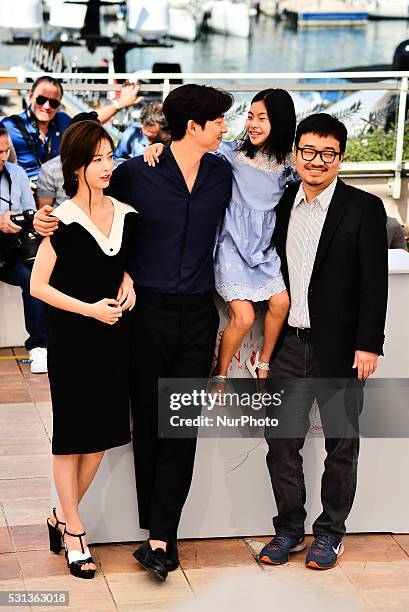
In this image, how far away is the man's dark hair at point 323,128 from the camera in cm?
342

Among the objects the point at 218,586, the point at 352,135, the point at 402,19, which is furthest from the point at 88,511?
the point at 402,19

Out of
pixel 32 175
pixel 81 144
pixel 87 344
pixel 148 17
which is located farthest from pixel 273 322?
pixel 148 17

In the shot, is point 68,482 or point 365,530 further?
point 365,530

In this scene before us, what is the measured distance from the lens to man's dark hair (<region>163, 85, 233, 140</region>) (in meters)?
3.37

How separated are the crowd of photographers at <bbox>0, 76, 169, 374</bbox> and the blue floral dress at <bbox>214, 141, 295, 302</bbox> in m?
2.26

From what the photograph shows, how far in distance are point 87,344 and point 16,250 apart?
8.59 ft

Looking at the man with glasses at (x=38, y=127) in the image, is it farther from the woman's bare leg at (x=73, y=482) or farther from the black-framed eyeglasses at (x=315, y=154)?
the black-framed eyeglasses at (x=315, y=154)

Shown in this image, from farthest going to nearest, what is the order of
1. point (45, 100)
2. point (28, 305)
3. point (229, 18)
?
point (229, 18)
point (45, 100)
point (28, 305)

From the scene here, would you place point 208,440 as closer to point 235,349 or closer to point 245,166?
point 235,349

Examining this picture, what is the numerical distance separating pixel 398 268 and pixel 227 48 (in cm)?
1010

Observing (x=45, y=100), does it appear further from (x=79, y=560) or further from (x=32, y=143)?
(x=79, y=560)

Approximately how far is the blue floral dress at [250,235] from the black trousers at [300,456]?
226mm

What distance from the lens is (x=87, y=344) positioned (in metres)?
3.45

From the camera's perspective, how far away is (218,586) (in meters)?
3.56
